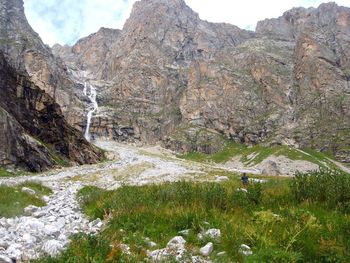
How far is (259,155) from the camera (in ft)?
510

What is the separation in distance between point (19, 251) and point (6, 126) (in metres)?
A: 46.8

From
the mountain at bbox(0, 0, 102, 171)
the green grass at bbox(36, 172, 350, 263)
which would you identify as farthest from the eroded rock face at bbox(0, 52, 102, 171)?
the green grass at bbox(36, 172, 350, 263)

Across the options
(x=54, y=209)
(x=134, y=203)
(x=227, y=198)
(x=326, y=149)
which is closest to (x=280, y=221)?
(x=227, y=198)

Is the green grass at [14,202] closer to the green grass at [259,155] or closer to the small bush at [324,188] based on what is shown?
the small bush at [324,188]

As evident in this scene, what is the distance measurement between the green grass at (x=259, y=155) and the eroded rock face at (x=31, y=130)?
79.7 m

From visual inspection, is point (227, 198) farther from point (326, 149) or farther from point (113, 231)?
point (326, 149)

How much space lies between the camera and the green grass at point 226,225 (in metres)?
8.80

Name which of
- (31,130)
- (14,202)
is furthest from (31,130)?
(14,202)

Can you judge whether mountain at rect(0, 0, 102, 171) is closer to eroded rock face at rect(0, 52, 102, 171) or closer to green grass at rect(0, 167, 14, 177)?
eroded rock face at rect(0, 52, 102, 171)

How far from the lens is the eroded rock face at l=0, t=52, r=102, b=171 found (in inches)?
2088

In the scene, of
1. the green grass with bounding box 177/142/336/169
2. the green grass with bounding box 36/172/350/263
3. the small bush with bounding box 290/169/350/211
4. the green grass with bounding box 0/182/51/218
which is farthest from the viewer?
the green grass with bounding box 177/142/336/169

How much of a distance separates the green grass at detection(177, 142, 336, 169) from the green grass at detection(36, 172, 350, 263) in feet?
405

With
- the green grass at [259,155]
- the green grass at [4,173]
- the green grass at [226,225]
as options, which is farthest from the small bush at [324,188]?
the green grass at [259,155]

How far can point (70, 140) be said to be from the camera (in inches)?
3268
